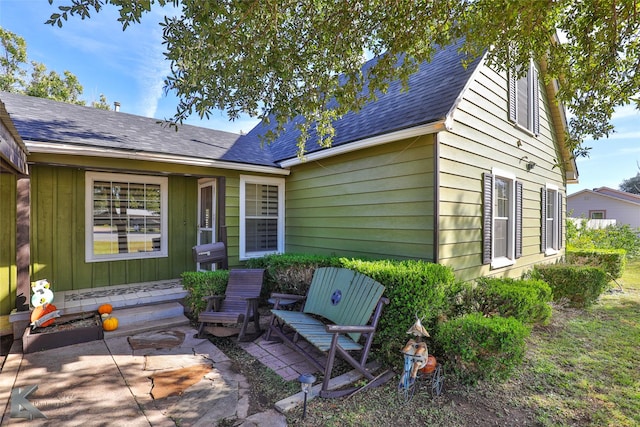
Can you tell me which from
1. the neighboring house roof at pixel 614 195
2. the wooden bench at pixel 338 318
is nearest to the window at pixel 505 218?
the wooden bench at pixel 338 318

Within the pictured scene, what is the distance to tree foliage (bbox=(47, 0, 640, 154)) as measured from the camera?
312cm

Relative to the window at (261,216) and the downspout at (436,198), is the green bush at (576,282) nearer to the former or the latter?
the downspout at (436,198)

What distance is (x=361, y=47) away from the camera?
417cm

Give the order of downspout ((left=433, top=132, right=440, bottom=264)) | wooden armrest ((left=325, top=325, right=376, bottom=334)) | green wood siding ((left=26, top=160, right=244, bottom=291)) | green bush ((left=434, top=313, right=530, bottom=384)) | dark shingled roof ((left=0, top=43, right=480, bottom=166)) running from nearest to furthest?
wooden armrest ((left=325, top=325, right=376, bottom=334)) < green bush ((left=434, top=313, right=530, bottom=384)) < downspout ((left=433, top=132, right=440, bottom=264)) < dark shingled roof ((left=0, top=43, right=480, bottom=166)) < green wood siding ((left=26, top=160, right=244, bottom=291))

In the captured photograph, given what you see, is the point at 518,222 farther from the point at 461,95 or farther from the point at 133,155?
the point at 133,155

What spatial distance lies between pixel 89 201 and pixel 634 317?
10128 mm

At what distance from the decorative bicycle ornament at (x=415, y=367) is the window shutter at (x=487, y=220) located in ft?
9.36

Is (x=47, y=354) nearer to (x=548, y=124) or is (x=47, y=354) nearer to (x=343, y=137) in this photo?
(x=343, y=137)

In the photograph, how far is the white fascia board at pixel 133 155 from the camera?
421 cm

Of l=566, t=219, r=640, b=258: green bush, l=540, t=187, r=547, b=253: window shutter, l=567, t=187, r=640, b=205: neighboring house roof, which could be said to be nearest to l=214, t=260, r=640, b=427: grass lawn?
l=540, t=187, r=547, b=253: window shutter

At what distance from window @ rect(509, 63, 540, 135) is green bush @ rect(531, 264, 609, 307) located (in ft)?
10.3

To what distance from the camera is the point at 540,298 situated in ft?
15.5

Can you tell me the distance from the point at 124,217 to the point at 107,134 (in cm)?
162

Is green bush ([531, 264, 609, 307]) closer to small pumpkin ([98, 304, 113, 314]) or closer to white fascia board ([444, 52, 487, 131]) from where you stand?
white fascia board ([444, 52, 487, 131])
